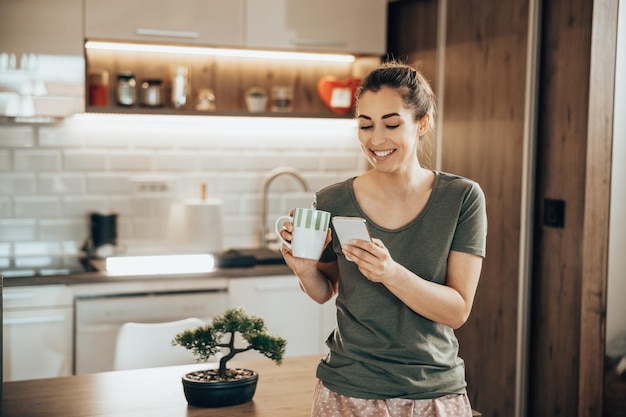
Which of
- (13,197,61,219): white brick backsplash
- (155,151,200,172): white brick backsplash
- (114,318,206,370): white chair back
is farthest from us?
(155,151,200,172): white brick backsplash

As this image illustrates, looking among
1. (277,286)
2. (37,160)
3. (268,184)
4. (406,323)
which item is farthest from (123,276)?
(406,323)

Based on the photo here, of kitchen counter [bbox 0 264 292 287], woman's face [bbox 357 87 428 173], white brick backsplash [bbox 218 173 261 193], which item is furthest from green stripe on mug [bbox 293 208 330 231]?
white brick backsplash [bbox 218 173 261 193]

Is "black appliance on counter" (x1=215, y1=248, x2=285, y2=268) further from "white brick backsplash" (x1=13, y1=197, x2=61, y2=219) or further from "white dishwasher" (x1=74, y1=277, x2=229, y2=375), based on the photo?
"white brick backsplash" (x1=13, y1=197, x2=61, y2=219)

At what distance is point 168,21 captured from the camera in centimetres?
375

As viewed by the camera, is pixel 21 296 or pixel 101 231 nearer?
pixel 21 296

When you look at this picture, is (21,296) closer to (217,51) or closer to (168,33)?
(168,33)

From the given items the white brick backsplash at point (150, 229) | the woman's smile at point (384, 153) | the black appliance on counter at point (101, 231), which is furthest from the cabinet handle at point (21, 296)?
the woman's smile at point (384, 153)

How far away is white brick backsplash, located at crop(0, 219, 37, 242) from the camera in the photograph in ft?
12.6

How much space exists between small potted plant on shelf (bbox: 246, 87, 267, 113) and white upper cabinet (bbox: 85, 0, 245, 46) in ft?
1.02

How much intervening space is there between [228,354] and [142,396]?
0.82 feet

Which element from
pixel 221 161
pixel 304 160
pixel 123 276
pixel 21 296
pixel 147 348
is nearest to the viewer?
pixel 147 348

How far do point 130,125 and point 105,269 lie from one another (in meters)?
0.79

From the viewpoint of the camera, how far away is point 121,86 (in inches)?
152

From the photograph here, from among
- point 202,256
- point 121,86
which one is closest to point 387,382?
point 202,256
